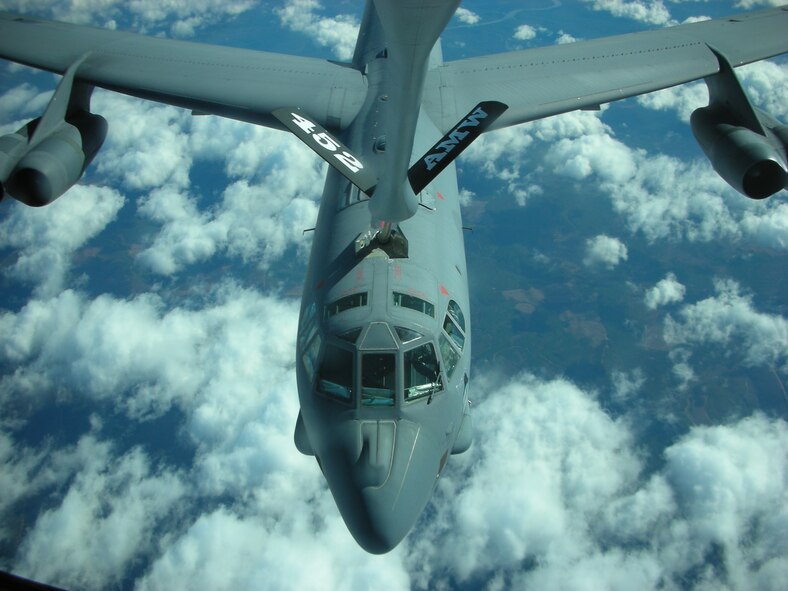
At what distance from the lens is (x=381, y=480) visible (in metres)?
6.88

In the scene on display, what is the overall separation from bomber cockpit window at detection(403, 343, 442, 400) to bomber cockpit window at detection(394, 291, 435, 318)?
0.64 meters

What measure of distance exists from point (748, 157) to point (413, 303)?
26.2 ft

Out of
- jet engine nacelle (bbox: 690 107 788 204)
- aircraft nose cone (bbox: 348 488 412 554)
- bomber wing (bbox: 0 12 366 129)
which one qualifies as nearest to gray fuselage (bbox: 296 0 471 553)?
aircraft nose cone (bbox: 348 488 412 554)

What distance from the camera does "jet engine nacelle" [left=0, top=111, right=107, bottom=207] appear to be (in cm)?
923

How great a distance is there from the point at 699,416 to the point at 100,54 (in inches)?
2533

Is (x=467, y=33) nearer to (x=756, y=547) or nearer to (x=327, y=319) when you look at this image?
(x=756, y=547)

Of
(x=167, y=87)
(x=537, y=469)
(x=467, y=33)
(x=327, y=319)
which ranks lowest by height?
(x=537, y=469)

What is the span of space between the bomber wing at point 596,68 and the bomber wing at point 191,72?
114 inches

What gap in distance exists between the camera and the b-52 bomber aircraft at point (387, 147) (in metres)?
6.92

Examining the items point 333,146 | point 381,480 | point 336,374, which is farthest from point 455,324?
point 333,146

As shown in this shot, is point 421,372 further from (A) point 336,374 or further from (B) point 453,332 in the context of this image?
(A) point 336,374

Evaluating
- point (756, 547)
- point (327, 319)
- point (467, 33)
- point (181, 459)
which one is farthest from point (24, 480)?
point (467, 33)

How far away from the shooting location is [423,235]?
940 cm

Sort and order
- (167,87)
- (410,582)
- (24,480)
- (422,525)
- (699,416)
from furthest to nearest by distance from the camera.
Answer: (699,416)
(24,480)
(422,525)
(410,582)
(167,87)
